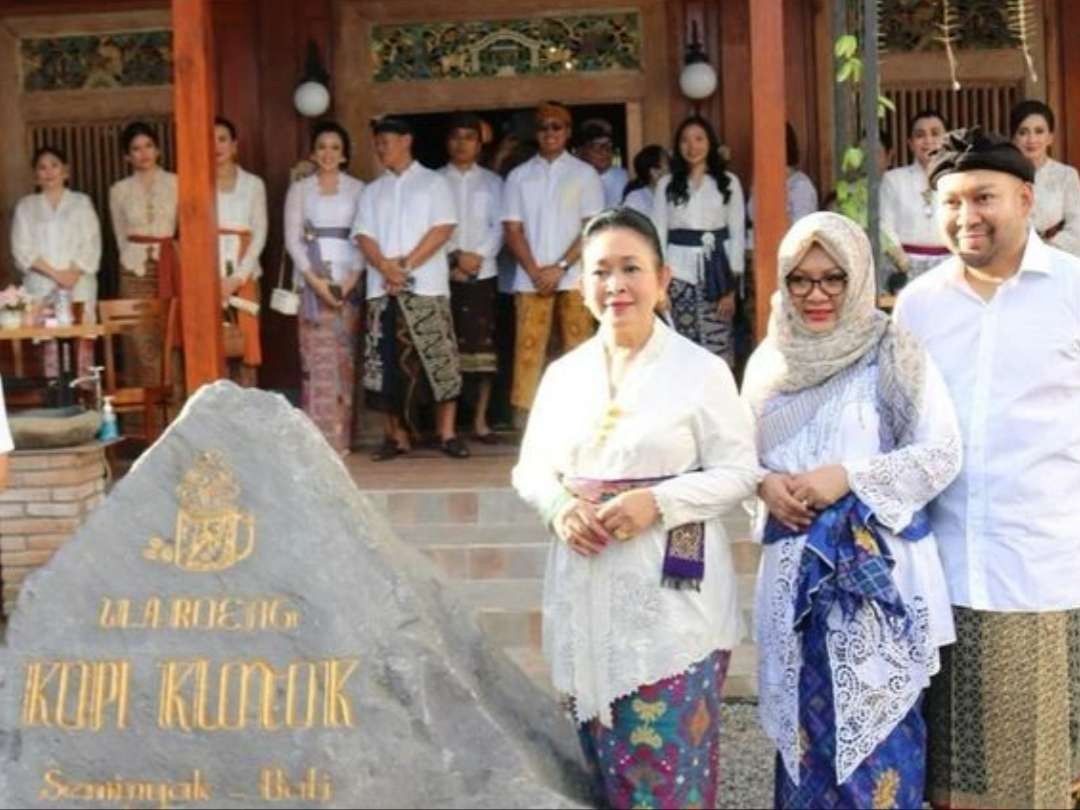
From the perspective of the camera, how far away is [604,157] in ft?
29.8

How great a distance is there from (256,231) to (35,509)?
201 centimetres

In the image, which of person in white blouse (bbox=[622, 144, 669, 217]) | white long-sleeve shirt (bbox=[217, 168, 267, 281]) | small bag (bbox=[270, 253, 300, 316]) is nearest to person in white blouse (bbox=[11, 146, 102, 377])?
white long-sleeve shirt (bbox=[217, 168, 267, 281])

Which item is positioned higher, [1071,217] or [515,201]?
[515,201]

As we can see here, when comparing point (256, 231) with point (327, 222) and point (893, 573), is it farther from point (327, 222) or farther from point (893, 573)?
point (893, 573)

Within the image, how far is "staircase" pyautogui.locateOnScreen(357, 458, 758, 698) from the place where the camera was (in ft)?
21.8

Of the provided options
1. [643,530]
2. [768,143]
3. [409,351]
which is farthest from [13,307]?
[643,530]

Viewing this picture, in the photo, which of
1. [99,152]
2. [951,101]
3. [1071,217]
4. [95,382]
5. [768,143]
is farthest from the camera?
[99,152]

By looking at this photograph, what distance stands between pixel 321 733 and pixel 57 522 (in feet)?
13.7

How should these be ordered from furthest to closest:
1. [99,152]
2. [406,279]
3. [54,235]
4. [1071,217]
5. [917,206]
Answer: [99,152], [54,235], [1071,217], [406,279], [917,206]

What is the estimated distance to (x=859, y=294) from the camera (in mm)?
3807

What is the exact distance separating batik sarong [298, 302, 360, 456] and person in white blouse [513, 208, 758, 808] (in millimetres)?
4823

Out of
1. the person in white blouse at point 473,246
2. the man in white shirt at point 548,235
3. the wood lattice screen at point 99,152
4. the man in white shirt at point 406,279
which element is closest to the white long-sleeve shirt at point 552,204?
the man in white shirt at point 548,235

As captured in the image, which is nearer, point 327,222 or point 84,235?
point 327,222

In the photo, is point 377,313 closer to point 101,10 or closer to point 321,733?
point 101,10
